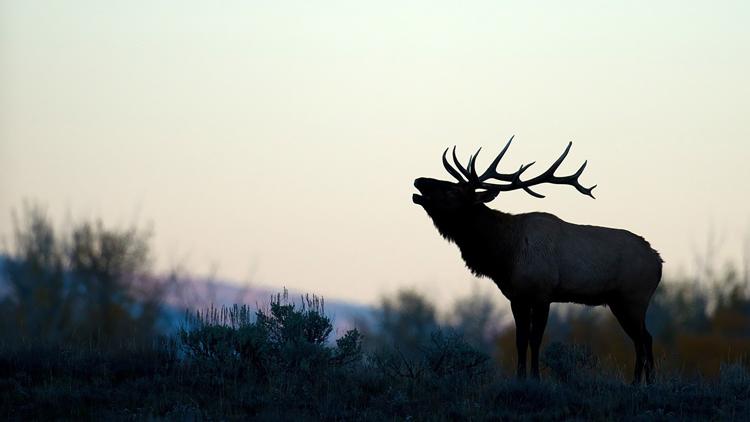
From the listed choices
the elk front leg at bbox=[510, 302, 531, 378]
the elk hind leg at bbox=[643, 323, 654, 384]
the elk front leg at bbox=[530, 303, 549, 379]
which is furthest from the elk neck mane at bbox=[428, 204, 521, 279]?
the elk hind leg at bbox=[643, 323, 654, 384]

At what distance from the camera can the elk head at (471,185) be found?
1375 cm

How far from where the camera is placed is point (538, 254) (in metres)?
13.2

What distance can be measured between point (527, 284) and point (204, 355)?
11.8 feet

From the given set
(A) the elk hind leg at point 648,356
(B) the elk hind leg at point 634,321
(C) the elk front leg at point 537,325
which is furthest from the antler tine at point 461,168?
(A) the elk hind leg at point 648,356

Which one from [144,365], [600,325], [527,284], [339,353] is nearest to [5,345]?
[144,365]

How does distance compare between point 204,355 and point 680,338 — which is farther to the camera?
point 680,338

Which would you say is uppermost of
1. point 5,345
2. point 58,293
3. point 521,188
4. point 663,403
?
point 58,293

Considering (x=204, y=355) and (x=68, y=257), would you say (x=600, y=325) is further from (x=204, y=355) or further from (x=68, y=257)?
(x=204, y=355)

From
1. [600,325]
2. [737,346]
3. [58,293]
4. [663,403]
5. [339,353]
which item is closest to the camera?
[663,403]

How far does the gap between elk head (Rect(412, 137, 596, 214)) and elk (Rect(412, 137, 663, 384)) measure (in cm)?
1

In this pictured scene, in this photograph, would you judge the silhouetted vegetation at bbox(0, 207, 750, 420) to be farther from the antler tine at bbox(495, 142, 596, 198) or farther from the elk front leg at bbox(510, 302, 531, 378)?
the antler tine at bbox(495, 142, 596, 198)

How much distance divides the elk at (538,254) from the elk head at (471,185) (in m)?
0.01

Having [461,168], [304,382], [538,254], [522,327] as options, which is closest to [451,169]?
[461,168]

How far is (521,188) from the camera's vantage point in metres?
14.0
